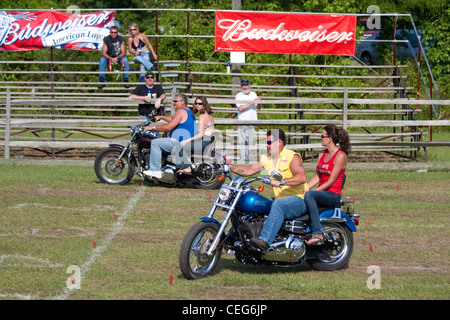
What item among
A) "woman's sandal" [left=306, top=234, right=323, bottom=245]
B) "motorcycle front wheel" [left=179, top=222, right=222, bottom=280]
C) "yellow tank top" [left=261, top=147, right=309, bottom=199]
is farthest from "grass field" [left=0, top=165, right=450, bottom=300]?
"yellow tank top" [left=261, top=147, right=309, bottom=199]

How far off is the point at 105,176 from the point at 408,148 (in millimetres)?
8717

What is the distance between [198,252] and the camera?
7.95m

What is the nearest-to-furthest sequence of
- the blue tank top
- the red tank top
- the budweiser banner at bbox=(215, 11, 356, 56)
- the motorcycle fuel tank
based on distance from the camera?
the motorcycle fuel tank, the red tank top, the blue tank top, the budweiser banner at bbox=(215, 11, 356, 56)

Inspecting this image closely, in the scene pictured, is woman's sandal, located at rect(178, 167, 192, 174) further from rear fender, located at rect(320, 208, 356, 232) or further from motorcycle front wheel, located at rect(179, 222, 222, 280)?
motorcycle front wheel, located at rect(179, 222, 222, 280)

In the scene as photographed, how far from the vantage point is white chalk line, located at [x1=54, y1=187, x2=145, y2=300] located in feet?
24.5

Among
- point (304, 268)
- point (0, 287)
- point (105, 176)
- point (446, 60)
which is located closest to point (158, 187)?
point (105, 176)

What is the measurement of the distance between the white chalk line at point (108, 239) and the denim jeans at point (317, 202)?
2.42m

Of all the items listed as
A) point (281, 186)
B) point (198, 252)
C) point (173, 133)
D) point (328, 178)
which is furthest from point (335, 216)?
point (173, 133)

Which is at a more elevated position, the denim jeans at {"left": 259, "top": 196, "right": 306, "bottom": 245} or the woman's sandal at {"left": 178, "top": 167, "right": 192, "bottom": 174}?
the woman's sandal at {"left": 178, "top": 167, "right": 192, "bottom": 174}

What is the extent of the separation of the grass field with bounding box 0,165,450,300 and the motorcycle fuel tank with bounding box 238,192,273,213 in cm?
71

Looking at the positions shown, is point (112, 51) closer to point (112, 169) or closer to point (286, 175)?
point (112, 169)

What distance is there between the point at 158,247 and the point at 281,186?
2194 mm

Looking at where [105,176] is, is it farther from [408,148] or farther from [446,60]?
[446,60]

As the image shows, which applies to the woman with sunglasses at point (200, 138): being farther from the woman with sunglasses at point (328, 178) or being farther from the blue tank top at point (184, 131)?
the woman with sunglasses at point (328, 178)
